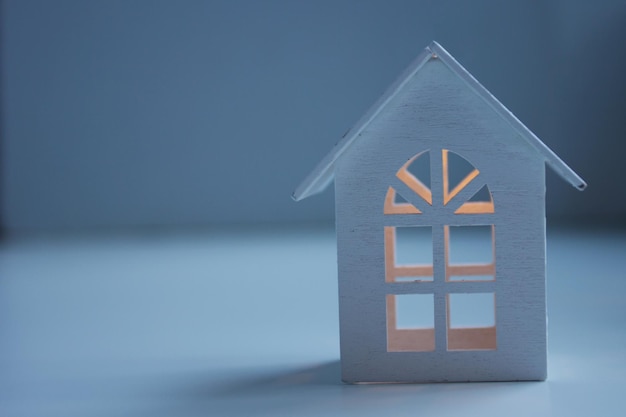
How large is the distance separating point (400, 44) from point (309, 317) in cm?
279

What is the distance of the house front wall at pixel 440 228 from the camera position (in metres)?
1.91

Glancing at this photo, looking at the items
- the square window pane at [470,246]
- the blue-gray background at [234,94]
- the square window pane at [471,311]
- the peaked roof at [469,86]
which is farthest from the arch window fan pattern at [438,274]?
the blue-gray background at [234,94]

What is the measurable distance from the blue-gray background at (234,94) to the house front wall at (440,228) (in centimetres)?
329

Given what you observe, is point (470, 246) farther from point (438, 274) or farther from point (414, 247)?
point (438, 274)

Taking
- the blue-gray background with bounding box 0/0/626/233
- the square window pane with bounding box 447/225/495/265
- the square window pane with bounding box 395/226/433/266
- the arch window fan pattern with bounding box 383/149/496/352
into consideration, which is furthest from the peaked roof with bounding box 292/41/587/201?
the blue-gray background with bounding box 0/0/626/233

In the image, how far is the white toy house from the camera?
1906 mm

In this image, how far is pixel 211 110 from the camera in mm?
5348

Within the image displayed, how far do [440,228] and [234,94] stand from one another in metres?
3.52

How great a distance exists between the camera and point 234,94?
5.33 metres

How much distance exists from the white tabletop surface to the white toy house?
61 millimetres

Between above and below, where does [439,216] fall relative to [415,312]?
above

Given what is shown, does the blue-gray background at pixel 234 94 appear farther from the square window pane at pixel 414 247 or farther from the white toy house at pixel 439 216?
the white toy house at pixel 439 216

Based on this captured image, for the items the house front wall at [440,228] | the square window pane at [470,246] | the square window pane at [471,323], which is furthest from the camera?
the square window pane at [470,246]

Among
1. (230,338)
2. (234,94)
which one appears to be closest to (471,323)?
(230,338)
